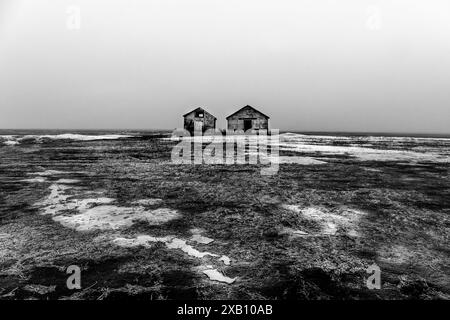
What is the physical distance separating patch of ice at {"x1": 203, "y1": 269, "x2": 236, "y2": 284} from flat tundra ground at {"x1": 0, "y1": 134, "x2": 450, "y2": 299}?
1 cm

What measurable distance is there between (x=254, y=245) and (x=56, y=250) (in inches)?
130

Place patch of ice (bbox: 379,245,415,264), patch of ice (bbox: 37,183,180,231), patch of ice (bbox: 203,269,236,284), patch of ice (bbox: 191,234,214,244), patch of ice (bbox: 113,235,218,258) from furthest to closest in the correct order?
patch of ice (bbox: 37,183,180,231) < patch of ice (bbox: 191,234,214,244) < patch of ice (bbox: 113,235,218,258) < patch of ice (bbox: 379,245,415,264) < patch of ice (bbox: 203,269,236,284)

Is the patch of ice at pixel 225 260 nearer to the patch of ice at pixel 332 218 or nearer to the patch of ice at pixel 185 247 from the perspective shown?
the patch of ice at pixel 185 247

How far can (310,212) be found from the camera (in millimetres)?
6957

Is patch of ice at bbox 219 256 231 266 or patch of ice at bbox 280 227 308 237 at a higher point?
patch of ice at bbox 280 227 308 237

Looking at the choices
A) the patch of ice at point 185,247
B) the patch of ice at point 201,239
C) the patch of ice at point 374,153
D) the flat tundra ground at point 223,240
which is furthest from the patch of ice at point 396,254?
the patch of ice at point 374,153

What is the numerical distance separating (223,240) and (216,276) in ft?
4.32

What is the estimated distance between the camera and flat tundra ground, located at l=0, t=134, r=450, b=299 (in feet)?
12.0

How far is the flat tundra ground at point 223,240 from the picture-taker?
366cm

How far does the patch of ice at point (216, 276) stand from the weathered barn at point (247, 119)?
48691mm

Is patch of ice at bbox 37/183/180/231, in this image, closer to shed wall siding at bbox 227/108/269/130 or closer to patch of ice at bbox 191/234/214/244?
patch of ice at bbox 191/234/214/244

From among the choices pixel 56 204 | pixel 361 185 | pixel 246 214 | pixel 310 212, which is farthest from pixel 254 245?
pixel 361 185

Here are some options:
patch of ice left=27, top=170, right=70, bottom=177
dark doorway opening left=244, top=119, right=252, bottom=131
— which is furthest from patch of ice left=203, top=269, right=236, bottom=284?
dark doorway opening left=244, top=119, right=252, bottom=131
